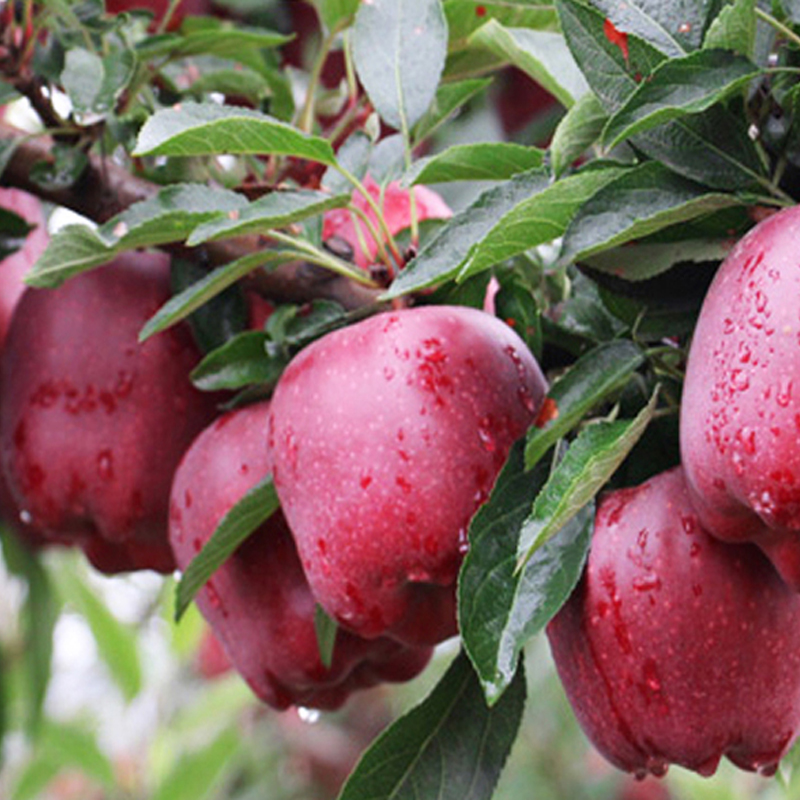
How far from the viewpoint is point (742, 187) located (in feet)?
2.23

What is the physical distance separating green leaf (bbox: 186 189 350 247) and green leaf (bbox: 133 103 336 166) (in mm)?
23

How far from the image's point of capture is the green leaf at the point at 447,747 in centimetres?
79

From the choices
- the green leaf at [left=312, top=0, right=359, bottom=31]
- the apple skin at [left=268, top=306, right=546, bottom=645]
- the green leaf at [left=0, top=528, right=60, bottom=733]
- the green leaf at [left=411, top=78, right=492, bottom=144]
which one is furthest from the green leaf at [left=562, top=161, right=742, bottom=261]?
the green leaf at [left=0, top=528, right=60, bottom=733]

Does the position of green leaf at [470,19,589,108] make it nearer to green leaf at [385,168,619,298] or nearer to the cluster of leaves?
the cluster of leaves

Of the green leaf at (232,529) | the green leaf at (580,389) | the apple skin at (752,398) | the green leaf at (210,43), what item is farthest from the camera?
the green leaf at (210,43)

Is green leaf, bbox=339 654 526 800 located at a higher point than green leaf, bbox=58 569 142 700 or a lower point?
higher

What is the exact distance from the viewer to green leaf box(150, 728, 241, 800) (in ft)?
5.29

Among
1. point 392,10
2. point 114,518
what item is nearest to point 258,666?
point 114,518

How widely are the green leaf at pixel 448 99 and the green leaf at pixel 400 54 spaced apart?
→ 0.13 ft

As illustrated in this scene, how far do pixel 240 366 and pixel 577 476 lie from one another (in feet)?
0.94

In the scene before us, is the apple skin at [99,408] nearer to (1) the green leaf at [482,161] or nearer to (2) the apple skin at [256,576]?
(2) the apple skin at [256,576]

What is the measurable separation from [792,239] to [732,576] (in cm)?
16

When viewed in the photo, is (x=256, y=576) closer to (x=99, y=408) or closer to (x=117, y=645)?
(x=99, y=408)

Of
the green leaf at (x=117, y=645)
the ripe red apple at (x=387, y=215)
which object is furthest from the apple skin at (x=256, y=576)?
the green leaf at (x=117, y=645)
